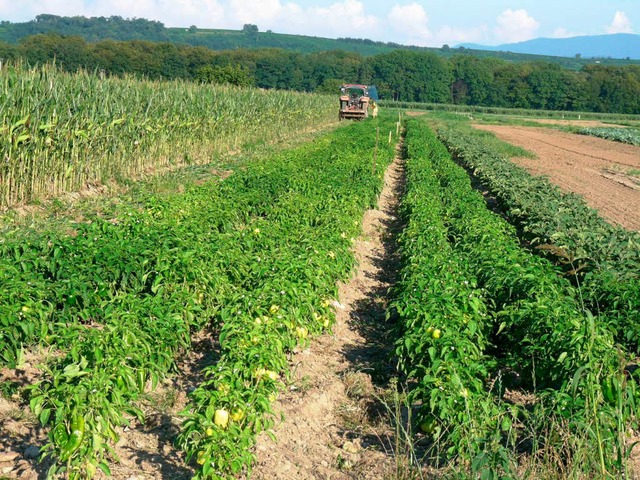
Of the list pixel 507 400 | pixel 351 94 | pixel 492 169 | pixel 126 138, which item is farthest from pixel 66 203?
pixel 351 94

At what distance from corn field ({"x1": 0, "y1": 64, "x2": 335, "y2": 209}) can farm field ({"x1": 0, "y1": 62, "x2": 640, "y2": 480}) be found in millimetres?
215

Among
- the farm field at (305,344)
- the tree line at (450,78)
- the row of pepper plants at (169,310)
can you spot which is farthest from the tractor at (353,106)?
the row of pepper plants at (169,310)

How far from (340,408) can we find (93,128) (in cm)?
972

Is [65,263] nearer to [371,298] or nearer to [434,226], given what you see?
[371,298]

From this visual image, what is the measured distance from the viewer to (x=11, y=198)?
11.2 m

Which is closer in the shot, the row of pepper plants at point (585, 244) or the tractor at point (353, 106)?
the row of pepper plants at point (585, 244)

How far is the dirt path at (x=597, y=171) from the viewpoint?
1614 centimetres

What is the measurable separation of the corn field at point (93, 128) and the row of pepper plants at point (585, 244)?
8.56 metres

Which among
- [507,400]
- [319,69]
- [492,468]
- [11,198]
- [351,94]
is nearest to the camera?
[492,468]

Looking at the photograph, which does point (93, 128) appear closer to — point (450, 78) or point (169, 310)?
point (169, 310)

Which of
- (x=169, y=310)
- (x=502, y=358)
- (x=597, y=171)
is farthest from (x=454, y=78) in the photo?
(x=169, y=310)

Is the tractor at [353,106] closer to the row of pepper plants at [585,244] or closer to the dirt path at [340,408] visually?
the row of pepper plants at [585,244]

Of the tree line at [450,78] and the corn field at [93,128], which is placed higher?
the tree line at [450,78]

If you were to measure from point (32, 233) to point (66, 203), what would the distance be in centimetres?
366
